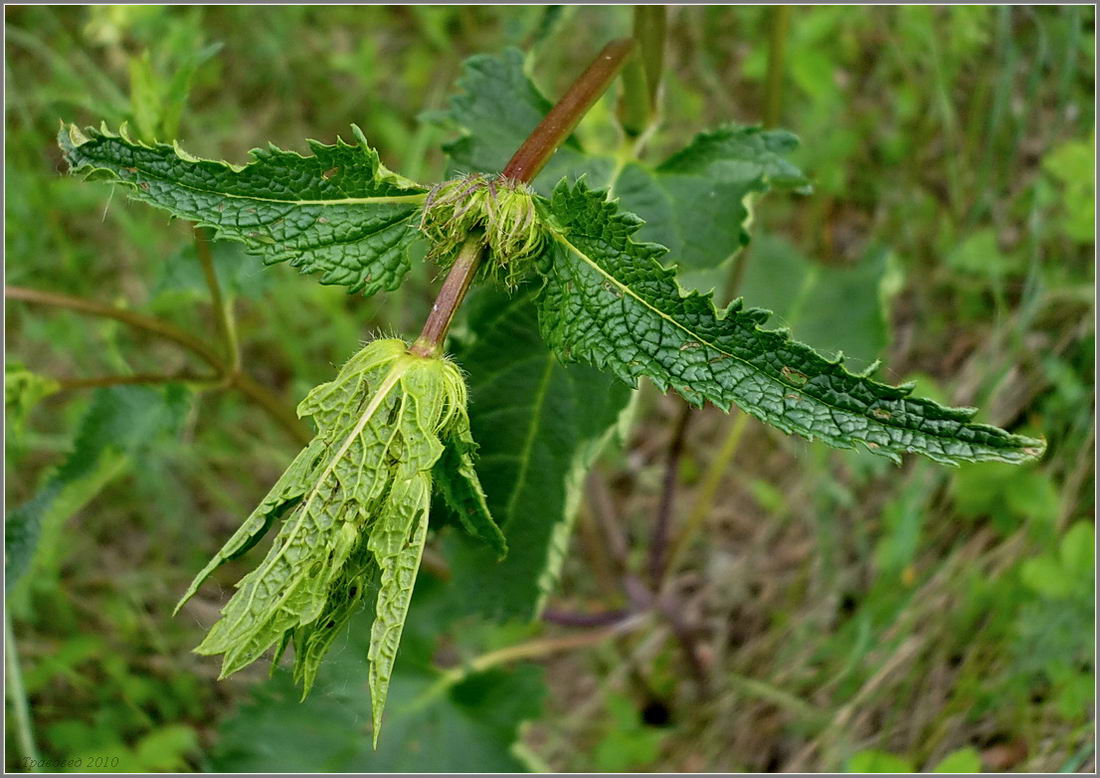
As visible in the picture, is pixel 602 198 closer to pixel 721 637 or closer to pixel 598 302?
pixel 598 302

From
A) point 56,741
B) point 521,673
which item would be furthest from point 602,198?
point 56,741

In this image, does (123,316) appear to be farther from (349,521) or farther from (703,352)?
(703,352)

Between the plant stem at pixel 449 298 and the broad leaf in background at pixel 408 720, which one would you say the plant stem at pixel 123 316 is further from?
the plant stem at pixel 449 298

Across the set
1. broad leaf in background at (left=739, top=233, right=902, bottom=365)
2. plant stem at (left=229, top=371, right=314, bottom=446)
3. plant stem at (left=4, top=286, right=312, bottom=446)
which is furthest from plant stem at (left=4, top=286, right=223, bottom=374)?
broad leaf in background at (left=739, top=233, right=902, bottom=365)

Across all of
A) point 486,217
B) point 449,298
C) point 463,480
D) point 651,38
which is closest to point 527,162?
point 486,217

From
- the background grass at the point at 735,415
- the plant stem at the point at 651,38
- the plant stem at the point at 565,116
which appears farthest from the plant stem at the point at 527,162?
the background grass at the point at 735,415

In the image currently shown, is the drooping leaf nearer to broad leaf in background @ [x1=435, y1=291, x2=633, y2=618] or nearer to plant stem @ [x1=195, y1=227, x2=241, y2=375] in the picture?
broad leaf in background @ [x1=435, y1=291, x2=633, y2=618]
